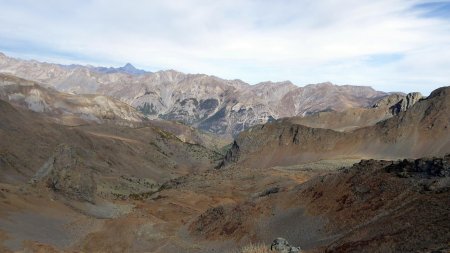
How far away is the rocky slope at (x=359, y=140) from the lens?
13538 cm

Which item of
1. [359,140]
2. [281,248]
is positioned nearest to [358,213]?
[281,248]

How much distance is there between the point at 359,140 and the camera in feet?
490

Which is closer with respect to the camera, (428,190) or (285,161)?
(428,190)

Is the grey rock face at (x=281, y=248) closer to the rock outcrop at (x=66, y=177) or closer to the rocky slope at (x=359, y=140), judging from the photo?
the rock outcrop at (x=66, y=177)

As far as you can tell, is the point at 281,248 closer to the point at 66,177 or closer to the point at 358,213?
the point at 358,213

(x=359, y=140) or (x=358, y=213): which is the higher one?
(x=358, y=213)

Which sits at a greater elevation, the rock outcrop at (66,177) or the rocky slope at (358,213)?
the rocky slope at (358,213)

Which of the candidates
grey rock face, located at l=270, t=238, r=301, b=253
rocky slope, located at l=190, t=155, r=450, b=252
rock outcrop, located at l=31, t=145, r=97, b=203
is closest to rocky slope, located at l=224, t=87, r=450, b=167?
rock outcrop, located at l=31, t=145, r=97, b=203

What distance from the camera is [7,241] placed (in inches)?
1638

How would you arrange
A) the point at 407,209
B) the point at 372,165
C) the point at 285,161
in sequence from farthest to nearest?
the point at 285,161
the point at 372,165
the point at 407,209

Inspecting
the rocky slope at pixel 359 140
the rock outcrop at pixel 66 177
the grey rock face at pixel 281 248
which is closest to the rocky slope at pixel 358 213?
the grey rock face at pixel 281 248

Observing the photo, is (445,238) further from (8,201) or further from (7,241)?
(8,201)

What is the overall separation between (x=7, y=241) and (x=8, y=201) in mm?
14343

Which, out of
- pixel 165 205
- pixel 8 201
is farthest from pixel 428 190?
pixel 165 205
